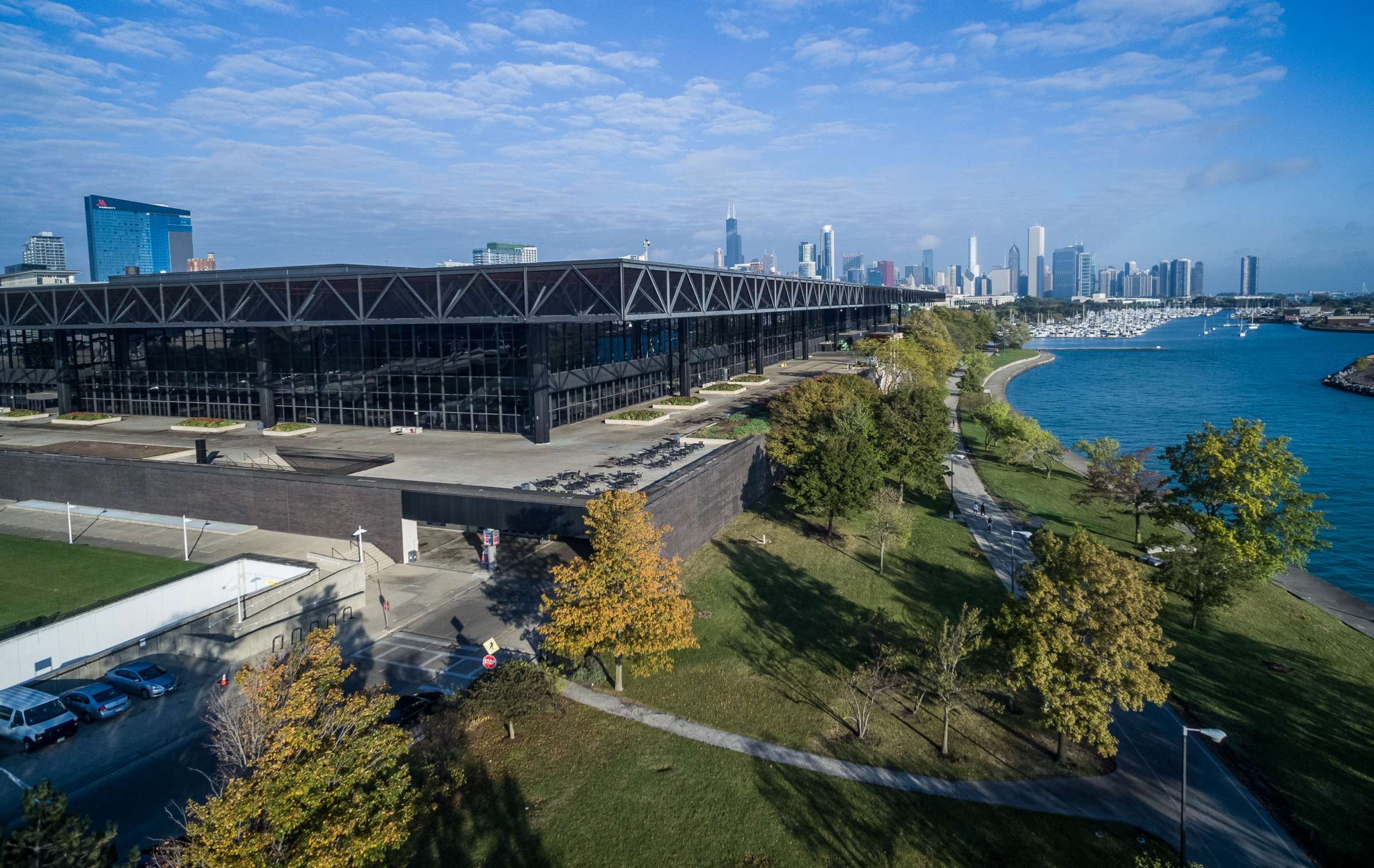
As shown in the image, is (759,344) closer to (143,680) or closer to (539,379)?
(539,379)

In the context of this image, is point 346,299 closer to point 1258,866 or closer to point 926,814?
point 926,814

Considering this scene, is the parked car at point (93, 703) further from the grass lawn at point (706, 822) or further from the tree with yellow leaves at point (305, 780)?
the grass lawn at point (706, 822)

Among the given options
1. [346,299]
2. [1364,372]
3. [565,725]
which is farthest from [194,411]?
[1364,372]

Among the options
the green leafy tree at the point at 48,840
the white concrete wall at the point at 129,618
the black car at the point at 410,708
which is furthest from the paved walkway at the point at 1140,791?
the white concrete wall at the point at 129,618

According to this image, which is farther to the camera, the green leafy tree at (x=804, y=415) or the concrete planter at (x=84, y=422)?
the concrete planter at (x=84, y=422)

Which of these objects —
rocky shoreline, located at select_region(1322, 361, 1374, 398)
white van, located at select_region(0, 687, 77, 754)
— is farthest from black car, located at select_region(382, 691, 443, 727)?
rocky shoreline, located at select_region(1322, 361, 1374, 398)

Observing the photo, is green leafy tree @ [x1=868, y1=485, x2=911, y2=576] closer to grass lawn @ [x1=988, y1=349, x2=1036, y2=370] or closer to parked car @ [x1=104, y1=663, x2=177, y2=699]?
parked car @ [x1=104, y1=663, x2=177, y2=699]
